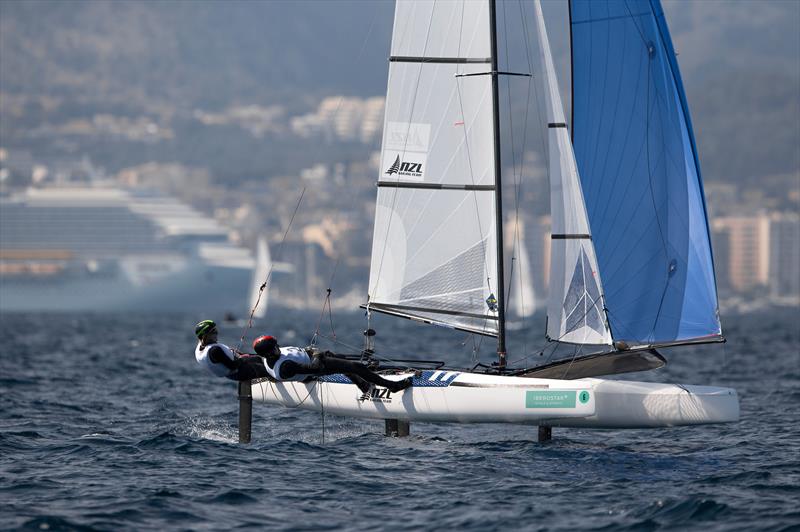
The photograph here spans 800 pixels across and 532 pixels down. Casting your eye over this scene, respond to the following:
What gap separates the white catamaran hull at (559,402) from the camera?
13.0 metres

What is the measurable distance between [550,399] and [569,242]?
1.87 metres

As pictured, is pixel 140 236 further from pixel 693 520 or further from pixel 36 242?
pixel 693 520

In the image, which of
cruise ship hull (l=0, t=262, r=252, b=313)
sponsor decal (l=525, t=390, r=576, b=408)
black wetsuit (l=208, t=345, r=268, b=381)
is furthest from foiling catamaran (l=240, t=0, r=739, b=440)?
cruise ship hull (l=0, t=262, r=252, b=313)

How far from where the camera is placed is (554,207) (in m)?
14.2

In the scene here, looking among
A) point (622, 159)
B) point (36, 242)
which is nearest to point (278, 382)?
point (622, 159)

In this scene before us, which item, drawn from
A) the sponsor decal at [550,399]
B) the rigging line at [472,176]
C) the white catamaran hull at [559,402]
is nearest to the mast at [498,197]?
the rigging line at [472,176]

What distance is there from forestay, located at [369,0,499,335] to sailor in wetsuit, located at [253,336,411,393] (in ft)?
4.50

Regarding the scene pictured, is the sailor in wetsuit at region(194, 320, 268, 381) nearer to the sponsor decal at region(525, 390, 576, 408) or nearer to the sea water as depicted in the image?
the sea water

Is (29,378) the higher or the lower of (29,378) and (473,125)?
the lower

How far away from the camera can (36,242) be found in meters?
112

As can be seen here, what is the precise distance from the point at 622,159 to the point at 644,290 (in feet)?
4.59

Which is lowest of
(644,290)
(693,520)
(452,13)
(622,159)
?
(693,520)

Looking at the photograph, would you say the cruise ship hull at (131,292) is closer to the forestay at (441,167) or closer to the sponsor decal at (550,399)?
the forestay at (441,167)

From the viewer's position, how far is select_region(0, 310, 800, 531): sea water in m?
10.1
